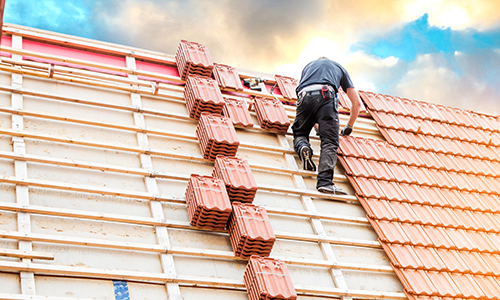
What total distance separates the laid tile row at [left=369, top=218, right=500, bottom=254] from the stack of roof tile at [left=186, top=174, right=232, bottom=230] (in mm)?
1852

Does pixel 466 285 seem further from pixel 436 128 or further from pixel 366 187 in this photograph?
pixel 436 128

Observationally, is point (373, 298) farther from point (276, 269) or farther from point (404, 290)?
point (276, 269)

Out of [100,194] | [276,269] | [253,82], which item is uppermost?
[253,82]

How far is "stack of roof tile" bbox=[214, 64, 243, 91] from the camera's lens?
6418mm

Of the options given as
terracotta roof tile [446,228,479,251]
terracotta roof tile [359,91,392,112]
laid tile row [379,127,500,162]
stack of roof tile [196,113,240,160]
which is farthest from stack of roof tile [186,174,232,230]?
terracotta roof tile [359,91,392,112]

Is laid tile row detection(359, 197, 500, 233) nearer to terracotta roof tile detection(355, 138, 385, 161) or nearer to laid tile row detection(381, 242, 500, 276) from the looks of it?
laid tile row detection(381, 242, 500, 276)

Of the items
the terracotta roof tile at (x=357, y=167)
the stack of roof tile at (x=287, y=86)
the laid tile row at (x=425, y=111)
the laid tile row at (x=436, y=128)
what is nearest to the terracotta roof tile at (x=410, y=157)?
the laid tile row at (x=436, y=128)

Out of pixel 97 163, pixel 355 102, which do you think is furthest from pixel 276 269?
pixel 355 102

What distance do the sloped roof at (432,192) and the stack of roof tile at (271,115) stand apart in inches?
32.4

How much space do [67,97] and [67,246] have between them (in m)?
1.96

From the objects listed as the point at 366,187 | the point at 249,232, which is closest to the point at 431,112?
the point at 366,187

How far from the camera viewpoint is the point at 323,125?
5.69 metres

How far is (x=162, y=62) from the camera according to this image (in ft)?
21.7

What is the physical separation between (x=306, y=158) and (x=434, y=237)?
1673 millimetres
